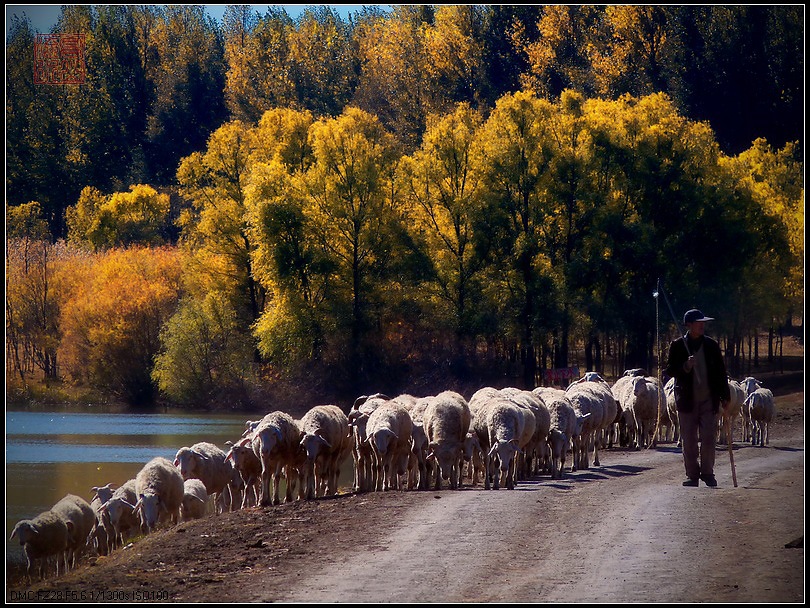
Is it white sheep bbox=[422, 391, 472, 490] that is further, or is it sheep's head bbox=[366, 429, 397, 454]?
white sheep bbox=[422, 391, 472, 490]

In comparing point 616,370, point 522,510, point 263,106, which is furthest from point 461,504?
point 263,106

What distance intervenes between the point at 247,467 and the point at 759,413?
16.5 metres

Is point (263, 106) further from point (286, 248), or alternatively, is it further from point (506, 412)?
point (506, 412)

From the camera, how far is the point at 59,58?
274ft

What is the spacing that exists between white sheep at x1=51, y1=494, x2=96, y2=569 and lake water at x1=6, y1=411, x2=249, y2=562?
1769 millimetres

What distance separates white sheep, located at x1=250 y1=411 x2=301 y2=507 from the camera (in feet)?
79.8

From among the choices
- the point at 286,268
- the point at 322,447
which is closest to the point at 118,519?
the point at 322,447

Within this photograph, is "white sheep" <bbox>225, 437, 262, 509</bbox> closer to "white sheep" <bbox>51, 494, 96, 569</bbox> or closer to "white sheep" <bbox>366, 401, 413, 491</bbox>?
"white sheep" <bbox>366, 401, 413, 491</bbox>

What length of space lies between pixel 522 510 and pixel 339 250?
46608 mm

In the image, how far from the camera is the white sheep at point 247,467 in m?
26.4

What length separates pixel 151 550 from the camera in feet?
59.6

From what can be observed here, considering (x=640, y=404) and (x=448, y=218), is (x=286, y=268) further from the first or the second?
(x=640, y=404)

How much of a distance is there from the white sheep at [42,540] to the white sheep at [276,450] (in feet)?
13.5

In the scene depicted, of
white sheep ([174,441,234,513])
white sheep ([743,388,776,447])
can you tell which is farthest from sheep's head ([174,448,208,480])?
white sheep ([743,388,776,447])
